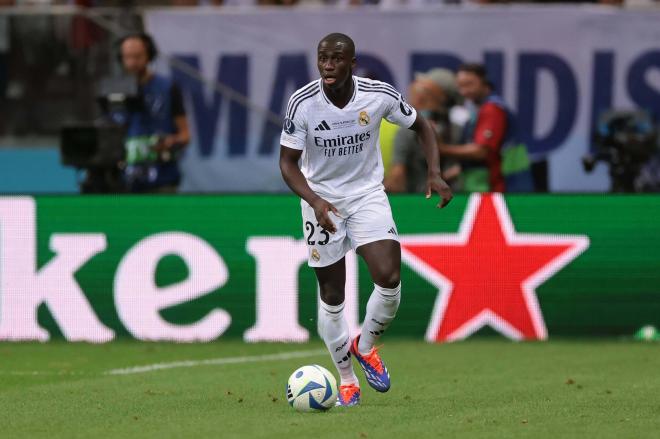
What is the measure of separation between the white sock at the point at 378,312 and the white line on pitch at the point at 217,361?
2615mm

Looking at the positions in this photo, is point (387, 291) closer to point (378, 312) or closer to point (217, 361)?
point (378, 312)

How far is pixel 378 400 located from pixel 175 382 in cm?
177

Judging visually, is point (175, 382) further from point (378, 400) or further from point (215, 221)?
point (215, 221)

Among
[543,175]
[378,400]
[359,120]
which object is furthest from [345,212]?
[543,175]

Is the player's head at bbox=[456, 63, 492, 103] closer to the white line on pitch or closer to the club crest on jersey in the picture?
the white line on pitch

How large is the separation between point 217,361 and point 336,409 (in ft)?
10.9

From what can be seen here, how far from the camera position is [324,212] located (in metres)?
8.97

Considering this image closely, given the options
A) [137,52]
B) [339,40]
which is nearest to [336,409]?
[339,40]

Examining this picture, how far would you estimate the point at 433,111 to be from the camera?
14.7 m

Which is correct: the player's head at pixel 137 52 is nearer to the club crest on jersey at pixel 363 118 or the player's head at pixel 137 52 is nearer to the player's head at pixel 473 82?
the player's head at pixel 473 82

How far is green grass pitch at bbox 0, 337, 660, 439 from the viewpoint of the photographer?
27.1 feet

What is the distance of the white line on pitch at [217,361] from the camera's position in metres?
11.8

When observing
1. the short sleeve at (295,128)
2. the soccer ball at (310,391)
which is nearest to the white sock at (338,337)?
the soccer ball at (310,391)

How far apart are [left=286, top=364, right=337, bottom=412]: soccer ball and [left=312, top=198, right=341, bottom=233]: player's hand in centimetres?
85
